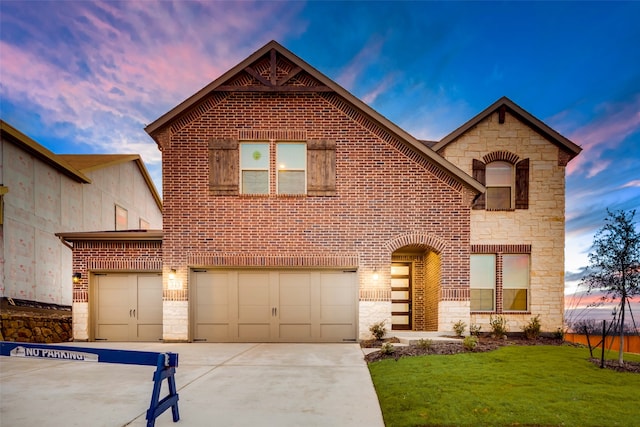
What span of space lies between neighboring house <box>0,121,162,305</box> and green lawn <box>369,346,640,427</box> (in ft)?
46.2

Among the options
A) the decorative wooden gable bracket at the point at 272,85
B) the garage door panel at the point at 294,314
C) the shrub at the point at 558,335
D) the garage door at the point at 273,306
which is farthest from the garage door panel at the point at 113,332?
the shrub at the point at 558,335

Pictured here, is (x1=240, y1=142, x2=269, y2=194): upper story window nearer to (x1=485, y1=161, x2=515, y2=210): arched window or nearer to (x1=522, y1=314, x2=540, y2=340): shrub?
(x1=485, y1=161, x2=515, y2=210): arched window

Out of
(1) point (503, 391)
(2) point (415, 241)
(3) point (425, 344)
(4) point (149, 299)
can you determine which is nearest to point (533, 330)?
(2) point (415, 241)

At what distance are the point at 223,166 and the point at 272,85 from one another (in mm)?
3050

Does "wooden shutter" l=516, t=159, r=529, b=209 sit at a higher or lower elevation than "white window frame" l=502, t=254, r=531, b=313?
higher

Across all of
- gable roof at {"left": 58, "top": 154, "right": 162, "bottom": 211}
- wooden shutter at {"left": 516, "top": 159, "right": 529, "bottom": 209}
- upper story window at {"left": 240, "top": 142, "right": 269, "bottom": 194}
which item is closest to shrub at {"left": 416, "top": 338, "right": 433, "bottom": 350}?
upper story window at {"left": 240, "top": 142, "right": 269, "bottom": 194}

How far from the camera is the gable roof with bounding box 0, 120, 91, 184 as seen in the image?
13316mm

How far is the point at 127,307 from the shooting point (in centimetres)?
1202

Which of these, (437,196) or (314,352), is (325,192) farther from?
(314,352)

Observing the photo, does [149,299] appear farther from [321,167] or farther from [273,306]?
[321,167]

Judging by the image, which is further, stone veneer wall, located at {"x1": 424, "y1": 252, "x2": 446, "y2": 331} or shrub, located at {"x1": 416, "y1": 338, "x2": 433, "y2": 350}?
stone veneer wall, located at {"x1": 424, "y1": 252, "x2": 446, "y2": 331}

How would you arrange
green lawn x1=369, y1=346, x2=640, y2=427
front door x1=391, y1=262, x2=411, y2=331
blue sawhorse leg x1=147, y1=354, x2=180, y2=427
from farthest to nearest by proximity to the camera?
front door x1=391, y1=262, x2=411, y2=331
green lawn x1=369, y1=346, x2=640, y2=427
blue sawhorse leg x1=147, y1=354, x2=180, y2=427

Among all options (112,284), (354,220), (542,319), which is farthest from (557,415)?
(112,284)

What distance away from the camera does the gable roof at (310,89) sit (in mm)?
11500
